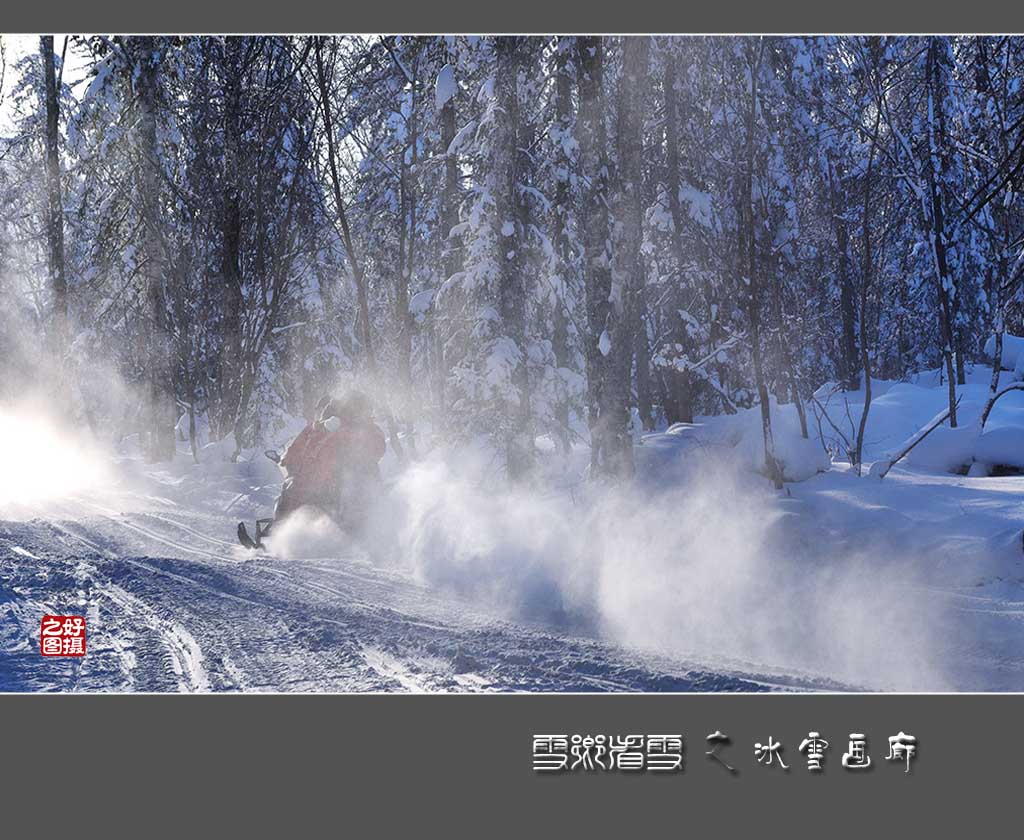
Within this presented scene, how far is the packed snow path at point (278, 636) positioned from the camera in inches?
200

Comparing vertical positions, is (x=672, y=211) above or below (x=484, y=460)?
above

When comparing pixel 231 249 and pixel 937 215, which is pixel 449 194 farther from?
pixel 937 215

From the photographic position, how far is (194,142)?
16.5m


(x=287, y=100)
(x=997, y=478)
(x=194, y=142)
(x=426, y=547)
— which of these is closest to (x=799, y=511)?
(x=997, y=478)

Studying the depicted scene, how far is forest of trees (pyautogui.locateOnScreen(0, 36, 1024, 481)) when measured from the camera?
10.1 metres

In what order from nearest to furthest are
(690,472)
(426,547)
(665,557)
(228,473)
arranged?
(665,557), (426,547), (690,472), (228,473)

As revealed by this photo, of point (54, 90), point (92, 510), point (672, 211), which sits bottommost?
point (92, 510)

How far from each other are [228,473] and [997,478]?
12.5 metres

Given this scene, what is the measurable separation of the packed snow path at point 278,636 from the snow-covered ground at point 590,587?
2 cm

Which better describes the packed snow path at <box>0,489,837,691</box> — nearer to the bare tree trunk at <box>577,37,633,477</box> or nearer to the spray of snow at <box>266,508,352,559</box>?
the spray of snow at <box>266,508,352,559</box>

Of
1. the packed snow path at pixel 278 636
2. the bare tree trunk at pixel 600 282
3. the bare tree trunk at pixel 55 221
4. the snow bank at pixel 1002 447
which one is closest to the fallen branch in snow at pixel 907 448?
the snow bank at pixel 1002 447

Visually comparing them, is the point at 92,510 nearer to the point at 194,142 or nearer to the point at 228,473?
the point at 228,473

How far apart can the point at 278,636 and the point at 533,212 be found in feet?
27.4

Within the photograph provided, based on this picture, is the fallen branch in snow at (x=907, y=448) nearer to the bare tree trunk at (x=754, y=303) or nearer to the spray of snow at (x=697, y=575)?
the bare tree trunk at (x=754, y=303)
